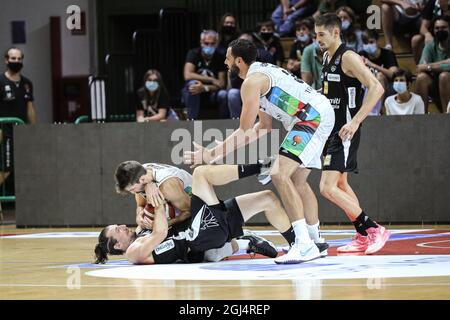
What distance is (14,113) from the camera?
48.2 feet

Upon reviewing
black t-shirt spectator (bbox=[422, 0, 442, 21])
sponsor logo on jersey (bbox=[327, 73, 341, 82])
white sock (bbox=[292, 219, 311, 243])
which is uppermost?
black t-shirt spectator (bbox=[422, 0, 442, 21])

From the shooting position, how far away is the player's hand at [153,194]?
793cm

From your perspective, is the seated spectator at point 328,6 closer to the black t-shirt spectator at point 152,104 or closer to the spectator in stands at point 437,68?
the spectator in stands at point 437,68

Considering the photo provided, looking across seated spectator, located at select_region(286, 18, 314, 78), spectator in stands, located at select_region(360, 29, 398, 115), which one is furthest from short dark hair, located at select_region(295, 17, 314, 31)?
spectator in stands, located at select_region(360, 29, 398, 115)

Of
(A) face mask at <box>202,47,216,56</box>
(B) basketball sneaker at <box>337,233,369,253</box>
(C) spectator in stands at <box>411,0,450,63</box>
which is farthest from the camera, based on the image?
(A) face mask at <box>202,47,216,56</box>

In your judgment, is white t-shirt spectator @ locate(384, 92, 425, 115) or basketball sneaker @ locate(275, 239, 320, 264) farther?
white t-shirt spectator @ locate(384, 92, 425, 115)

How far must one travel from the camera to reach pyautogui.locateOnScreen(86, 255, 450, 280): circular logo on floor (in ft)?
23.2

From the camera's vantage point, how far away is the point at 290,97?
324 inches

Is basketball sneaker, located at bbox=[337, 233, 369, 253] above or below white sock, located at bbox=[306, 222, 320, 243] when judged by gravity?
below

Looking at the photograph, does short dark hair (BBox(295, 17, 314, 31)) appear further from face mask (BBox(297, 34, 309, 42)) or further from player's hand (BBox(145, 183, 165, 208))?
player's hand (BBox(145, 183, 165, 208))

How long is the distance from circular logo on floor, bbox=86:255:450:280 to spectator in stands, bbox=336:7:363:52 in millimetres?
5706
